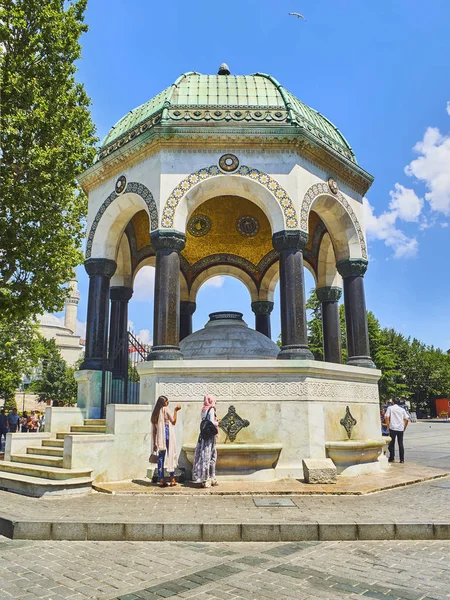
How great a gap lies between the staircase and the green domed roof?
23.0 feet

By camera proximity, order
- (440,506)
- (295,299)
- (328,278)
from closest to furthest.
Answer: (440,506), (295,299), (328,278)

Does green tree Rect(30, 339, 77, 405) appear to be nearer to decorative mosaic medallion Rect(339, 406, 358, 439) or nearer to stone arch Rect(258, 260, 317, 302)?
stone arch Rect(258, 260, 317, 302)

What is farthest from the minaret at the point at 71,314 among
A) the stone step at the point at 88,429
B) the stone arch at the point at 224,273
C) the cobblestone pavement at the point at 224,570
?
the cobblestone pavement at the point at 224,570

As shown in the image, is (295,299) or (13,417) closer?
(295,299)

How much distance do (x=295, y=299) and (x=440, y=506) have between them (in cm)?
470

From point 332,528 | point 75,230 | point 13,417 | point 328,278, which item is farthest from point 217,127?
point 13,417

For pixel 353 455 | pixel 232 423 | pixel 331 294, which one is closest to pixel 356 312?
pixel 331 294

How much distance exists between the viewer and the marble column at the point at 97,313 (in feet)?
38.5

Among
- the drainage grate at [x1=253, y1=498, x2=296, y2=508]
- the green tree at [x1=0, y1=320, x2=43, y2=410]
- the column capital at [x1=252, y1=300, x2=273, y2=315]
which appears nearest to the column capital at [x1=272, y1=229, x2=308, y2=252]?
the drainage grate at [x1=253, y1=498, x2=296, y2=508]

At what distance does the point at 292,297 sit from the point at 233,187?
9.57ft

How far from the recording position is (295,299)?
1013cm

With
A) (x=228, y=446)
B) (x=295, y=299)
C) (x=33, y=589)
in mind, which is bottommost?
(x=33, y=589)

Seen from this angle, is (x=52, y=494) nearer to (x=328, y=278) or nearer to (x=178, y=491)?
(x=178, y=491)

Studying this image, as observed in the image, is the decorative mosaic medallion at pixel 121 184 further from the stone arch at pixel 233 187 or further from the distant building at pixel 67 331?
the distant building at pixel 67 331
